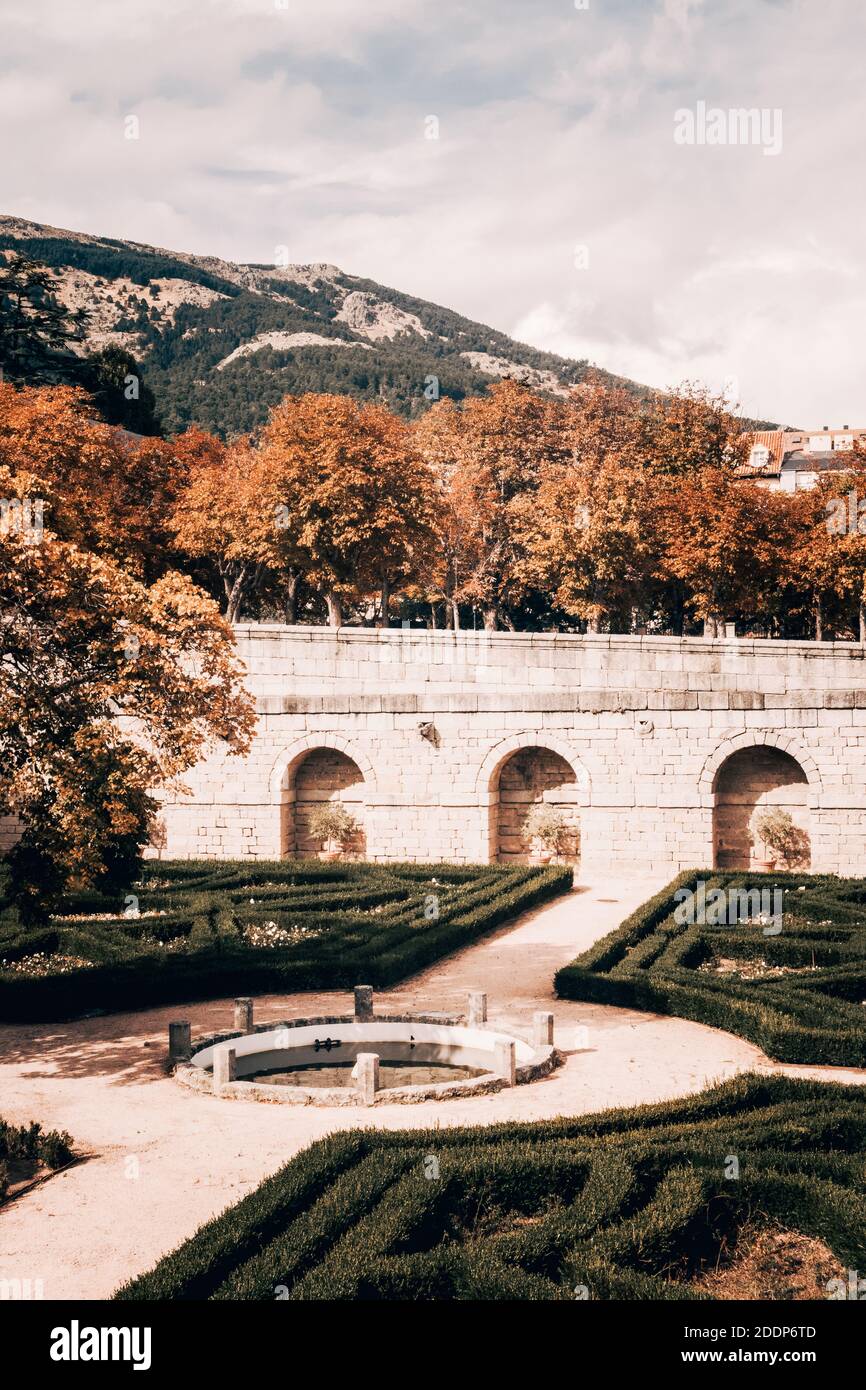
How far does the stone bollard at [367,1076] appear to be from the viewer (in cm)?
1177

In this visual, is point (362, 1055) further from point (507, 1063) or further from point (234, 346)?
point (234, 346)

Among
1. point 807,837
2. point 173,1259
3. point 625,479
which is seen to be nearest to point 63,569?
point 173,1259

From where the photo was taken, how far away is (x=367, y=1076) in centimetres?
1181

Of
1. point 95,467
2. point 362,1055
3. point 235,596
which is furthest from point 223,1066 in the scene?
point 235,596

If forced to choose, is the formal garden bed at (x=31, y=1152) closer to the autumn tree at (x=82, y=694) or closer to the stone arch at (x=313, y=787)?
the autumn tree at (x=82, y=694)

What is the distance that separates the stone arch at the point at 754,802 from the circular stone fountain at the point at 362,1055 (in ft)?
42.2

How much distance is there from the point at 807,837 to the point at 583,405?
3613 cm

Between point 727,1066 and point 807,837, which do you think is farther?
point 807,837

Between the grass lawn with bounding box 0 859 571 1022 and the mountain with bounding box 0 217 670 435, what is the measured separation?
6185cm

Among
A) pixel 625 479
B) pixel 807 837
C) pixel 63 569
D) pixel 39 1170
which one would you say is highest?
pixel 625 479

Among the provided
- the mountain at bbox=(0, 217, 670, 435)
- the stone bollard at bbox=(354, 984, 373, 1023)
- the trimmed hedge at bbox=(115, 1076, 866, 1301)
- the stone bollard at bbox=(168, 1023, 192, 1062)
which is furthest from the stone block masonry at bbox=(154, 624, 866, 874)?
the mountain at bbox=(0, 217, 670, 435)

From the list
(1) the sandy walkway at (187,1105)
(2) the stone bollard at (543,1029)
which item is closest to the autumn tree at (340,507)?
(1) the sandy walkway at (187,1105)

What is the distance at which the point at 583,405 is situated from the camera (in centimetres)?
5719
